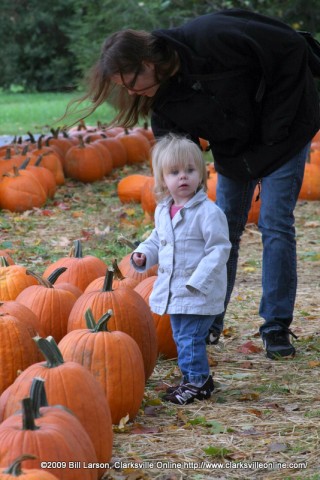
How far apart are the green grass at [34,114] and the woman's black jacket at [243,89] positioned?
12.2 m

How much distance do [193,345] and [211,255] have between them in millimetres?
419

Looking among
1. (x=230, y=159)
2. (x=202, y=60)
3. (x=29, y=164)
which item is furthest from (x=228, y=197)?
(x=29, y=164)

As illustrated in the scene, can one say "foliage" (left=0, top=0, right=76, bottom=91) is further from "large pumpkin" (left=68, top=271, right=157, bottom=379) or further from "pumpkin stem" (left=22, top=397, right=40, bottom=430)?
"pumpkin stem" (left=22, top=397, right=40, bottom=430)

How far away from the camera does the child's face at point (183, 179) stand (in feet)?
12.5

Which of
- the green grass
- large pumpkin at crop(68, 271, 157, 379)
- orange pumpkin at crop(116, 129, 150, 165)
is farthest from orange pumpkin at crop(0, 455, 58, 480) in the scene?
the green grass

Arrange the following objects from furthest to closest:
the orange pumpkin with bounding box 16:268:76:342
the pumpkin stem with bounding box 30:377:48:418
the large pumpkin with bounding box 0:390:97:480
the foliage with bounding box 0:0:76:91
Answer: the foliage with bounding box 0:0:76:91, the orange pumpkin with bounding box 16:268:76:342, the pumpkin stem with bounding box 30:377:48:418, the large pumpkin with bounding box 0:390:97:480

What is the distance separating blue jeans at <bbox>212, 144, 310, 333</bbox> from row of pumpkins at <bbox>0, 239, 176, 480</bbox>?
0.55m

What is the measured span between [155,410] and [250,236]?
4.37 m

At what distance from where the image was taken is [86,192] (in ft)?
34.1

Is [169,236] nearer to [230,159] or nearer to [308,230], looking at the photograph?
[230,159]

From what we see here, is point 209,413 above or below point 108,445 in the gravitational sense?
below

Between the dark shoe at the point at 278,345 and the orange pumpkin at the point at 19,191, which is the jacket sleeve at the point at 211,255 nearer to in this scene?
the dark shoe at the point at 278,345

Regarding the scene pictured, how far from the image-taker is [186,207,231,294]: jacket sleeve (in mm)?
3688

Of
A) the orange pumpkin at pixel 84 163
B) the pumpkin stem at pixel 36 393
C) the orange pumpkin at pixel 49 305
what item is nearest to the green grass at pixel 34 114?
the orange pumpkin at pixel 84 163
